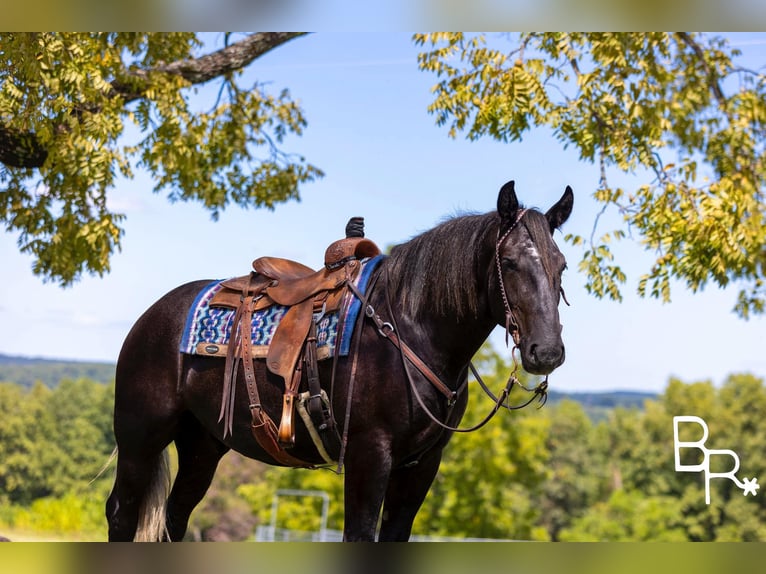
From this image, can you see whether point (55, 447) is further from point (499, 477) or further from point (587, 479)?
point (587, 479)

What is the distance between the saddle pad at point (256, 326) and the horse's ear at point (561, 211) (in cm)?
84

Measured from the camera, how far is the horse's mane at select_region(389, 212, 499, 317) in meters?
3.64

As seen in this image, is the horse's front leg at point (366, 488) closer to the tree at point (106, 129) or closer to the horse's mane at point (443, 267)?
the horse's mane at point (443, 267)

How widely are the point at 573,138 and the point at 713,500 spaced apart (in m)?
35.7

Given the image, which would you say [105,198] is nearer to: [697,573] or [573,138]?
[573,138]

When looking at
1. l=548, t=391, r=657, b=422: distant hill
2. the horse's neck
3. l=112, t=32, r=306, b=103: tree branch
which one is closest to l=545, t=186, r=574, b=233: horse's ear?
the horse's neck

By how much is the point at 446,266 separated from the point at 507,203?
1.31 feet

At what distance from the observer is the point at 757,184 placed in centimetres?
1004

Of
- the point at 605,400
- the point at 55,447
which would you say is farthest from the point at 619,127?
the point at 605,400

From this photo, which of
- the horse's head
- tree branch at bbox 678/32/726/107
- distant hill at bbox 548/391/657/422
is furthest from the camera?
distant hill at bbox 548/391/657/422

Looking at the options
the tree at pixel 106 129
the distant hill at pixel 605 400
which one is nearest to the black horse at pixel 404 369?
the tree at pixel 106 129

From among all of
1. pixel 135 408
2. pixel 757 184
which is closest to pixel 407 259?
pixel 135 408

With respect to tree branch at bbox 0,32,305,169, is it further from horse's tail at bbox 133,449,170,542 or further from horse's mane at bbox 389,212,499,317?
horse's mane at bbox 389,212,499,317

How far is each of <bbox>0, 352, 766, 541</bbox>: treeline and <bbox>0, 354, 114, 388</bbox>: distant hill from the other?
0.82m
